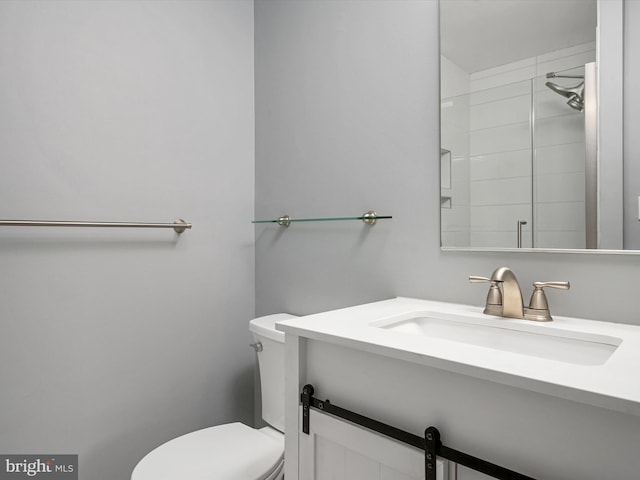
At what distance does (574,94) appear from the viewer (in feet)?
3.21

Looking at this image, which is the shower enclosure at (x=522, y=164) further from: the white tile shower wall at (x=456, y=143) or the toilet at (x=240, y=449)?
the toilet at (x=240, y=449)

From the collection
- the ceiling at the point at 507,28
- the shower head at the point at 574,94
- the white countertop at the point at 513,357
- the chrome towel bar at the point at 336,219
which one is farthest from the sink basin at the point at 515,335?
the ceiling at the point at 507,28

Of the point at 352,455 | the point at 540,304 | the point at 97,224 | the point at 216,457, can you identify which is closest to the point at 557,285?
the point at 540,304

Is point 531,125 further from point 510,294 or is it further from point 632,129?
point 510,294

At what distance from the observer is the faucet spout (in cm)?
96

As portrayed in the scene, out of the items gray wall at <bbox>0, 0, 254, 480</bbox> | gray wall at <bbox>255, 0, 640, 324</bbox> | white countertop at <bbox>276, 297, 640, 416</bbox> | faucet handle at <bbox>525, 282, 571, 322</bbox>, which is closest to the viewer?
white countertop at <bbox>276, 297, 640, 416</bbox>

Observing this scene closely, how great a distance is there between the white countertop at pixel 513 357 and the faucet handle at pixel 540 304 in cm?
3

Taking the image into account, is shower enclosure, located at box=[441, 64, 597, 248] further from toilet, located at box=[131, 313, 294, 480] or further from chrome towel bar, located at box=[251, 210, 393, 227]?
toilet, located at box=[131, 313, 294, 480]

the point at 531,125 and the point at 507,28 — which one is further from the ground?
the point at 507,28

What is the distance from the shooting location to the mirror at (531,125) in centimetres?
95

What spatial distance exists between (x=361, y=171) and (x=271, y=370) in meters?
0.75

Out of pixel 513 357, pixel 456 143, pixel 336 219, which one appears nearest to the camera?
pixel 513 357

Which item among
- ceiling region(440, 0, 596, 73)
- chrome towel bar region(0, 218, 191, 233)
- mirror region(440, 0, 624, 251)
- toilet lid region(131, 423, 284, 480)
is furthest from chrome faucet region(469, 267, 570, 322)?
chrome towel bar region(0, 218, 191, 233)

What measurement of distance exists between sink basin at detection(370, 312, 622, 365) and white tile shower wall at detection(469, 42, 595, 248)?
24 centimetres
